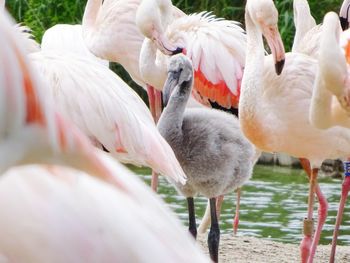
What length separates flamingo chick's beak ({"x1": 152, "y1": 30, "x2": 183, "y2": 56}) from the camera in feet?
19.6

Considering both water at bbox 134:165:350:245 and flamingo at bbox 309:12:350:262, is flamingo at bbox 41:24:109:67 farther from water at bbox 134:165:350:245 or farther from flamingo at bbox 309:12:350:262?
flamingo at bbox 309:12:350:262

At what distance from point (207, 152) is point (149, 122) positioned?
483mm

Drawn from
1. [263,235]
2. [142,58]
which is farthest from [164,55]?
[263,235]

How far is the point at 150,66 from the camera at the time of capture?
6129mm

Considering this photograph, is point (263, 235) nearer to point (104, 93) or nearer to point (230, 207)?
point (230, 207)

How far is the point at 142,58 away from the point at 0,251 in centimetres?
450

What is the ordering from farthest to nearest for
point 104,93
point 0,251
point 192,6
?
point 192,6
point 104,93
point 0,251

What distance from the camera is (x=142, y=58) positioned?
6.14 m

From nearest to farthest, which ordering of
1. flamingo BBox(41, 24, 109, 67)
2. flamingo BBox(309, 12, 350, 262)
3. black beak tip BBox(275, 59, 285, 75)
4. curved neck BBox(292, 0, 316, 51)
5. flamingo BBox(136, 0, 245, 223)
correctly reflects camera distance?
flamingo BBox(309, 12, 350, 262)
black beak tip BBox(275, 59, 285, 75)
flamingo BBox(136, 0, 245, 223)
flamingo BBox(41, 24, 109, 67)
curved neck BBox(292, 0, 316, 51)

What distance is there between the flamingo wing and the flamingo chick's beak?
239 millimetres

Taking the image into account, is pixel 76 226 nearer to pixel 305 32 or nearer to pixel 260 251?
pixel 260 251

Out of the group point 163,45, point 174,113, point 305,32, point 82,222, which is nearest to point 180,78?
point 174,113

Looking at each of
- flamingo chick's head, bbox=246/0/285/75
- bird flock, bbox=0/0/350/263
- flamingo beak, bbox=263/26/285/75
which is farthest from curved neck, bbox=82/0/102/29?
flamingo beak, bbox=263/26/285/75

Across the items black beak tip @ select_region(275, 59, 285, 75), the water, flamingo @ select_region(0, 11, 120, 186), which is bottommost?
the water
